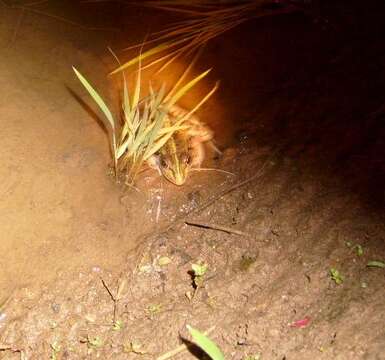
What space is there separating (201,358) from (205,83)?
4.29ft

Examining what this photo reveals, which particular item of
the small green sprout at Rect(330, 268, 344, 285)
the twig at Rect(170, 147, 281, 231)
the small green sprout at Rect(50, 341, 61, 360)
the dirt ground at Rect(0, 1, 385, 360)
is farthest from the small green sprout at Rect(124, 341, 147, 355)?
the small green sprout at Rect(330, 268, 344, 285)

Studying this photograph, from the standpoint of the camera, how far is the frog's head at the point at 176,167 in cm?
179

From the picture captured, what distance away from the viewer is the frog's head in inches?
70.3

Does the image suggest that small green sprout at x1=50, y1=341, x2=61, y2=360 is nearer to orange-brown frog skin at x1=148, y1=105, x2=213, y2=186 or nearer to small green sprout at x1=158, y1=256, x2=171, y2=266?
small green sprout at x1=158, y1=256, x2=171, y2=266

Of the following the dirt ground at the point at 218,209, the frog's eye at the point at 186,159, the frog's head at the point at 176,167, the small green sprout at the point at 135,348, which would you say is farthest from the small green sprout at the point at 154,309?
the frog's eye at the point at 186,159

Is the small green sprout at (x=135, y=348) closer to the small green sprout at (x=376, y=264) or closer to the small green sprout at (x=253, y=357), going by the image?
the small green sprout at (x=253, y=357)

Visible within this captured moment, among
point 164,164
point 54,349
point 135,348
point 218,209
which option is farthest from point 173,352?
point 164,164

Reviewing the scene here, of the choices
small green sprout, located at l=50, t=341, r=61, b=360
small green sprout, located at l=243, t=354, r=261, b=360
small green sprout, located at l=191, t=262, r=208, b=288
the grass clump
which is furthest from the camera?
the grass clump

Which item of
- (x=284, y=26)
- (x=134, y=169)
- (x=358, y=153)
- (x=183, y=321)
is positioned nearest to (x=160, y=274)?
(x=183, y=321)

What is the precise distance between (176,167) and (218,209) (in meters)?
0.26

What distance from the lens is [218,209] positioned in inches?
66.4

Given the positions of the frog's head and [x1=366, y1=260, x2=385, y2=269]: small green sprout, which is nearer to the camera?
[x1=366, y1=260, x2=385, y2=269]: small green sprout

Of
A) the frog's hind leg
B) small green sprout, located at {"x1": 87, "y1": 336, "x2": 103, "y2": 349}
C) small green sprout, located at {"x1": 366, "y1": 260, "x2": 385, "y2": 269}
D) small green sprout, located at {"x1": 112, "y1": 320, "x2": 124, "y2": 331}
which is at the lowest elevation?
small green sprout, located at {"x1": 87, "y1": 336, "x2": 103, "y2": 349}

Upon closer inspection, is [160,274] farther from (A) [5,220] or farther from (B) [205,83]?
(B) [205,83]
